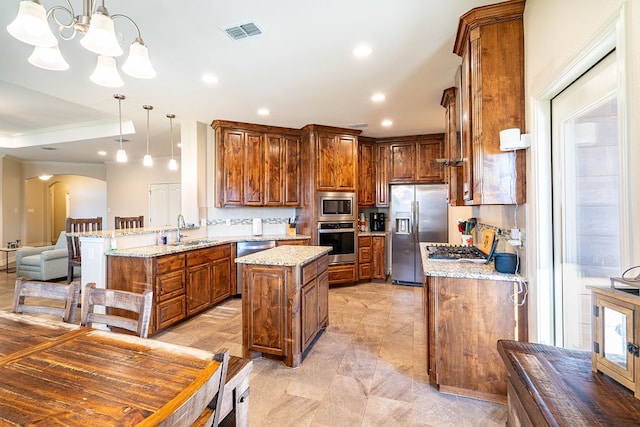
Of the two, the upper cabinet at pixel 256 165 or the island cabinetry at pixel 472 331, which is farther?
the upper cabinet at pixel 256 165

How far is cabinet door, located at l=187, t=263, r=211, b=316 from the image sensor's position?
11.3 feet

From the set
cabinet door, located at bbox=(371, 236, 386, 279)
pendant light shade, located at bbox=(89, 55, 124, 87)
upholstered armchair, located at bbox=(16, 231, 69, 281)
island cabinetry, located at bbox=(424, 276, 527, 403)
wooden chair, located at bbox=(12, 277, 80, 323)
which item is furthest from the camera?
cabinet door, located at bbox=(371, 236, 386, 279)

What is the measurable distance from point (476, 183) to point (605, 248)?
78cm

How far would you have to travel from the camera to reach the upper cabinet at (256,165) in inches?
176

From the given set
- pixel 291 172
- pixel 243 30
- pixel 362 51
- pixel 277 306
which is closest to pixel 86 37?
pixel 243 30

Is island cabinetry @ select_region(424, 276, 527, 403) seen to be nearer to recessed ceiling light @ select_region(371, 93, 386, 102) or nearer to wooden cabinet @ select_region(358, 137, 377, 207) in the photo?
recessed ceiling light @ select_region(371, 93, 386, 102)

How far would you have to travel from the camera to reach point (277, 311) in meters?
2.43

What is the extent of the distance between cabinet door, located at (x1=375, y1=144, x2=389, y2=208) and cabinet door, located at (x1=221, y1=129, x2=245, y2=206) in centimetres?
248

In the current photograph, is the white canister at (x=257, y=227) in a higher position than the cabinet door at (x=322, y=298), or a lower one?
higher

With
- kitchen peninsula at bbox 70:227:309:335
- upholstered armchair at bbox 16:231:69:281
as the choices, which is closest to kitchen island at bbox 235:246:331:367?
kitchen peninsula at bbox 70:227:309:335

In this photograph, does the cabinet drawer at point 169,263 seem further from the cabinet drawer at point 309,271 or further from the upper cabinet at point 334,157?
the upper cabinet at point 334,157

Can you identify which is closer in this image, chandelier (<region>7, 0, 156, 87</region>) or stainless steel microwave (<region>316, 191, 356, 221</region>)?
chandelier (<region>7, 0, 156, 87</region>)

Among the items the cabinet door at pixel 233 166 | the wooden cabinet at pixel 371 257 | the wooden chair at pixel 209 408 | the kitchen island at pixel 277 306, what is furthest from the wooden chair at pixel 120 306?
the wooden cabinet at pixel 371 257

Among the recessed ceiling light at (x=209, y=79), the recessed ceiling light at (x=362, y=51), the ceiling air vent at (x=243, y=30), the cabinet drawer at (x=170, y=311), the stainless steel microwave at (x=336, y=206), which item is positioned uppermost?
the recessed ceiling light at (x=209, y=79)
